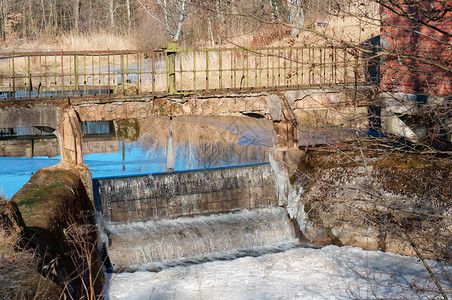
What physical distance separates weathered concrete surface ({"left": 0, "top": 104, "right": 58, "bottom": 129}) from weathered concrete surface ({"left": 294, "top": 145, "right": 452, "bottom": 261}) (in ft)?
17.1

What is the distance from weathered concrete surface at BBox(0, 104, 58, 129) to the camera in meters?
10.2

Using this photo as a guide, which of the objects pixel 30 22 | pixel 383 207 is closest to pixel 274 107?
pixel 383 207

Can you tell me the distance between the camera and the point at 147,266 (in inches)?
389

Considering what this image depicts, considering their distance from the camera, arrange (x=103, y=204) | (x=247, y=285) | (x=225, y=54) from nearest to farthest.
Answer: (x=247, y=285) → (x=103, y=204) → (x=225, y=54)

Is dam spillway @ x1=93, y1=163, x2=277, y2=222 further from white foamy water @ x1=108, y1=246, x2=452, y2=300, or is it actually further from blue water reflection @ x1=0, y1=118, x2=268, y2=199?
blue water reflection @ x1=0, y1=118, x2=268, y2=199

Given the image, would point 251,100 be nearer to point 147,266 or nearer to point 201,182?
point 201,182

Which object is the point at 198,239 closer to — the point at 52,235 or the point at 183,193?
the point at 183,193

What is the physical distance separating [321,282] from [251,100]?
4559 millimetres

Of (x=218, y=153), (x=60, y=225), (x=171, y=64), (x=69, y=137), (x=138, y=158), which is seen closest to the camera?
(x=60, y=225)

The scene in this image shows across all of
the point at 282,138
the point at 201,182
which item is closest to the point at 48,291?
the point at 201,182

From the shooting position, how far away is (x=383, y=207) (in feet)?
34.2

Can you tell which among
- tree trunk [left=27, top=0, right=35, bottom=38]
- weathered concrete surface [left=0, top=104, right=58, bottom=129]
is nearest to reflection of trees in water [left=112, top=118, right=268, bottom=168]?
weathered concrete surface [left=0, top=104, right=58, bottom=129]

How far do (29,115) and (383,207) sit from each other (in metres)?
7.21

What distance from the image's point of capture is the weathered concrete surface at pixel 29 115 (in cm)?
1022
